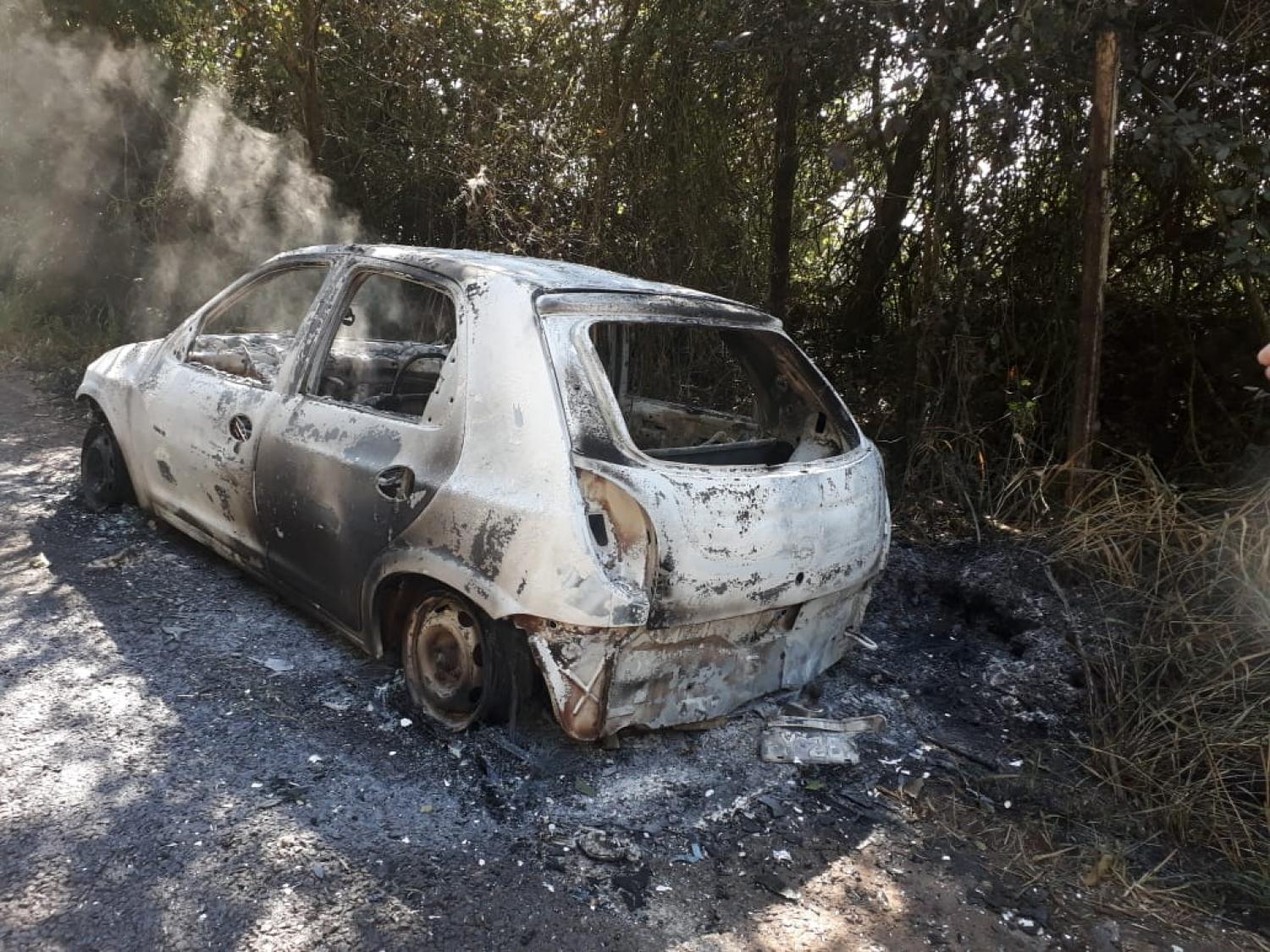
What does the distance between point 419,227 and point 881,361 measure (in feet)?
14.2

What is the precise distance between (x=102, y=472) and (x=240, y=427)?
1673 millimetres

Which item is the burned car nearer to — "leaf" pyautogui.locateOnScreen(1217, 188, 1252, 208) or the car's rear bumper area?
the car's rear bumper area

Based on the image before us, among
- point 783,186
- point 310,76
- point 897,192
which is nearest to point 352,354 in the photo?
point 783,186

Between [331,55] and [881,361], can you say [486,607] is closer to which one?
[881,361]

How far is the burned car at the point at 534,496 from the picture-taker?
2.80 m

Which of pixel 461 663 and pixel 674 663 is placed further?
pixel 461 663

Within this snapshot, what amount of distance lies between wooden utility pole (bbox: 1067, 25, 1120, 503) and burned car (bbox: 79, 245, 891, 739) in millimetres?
1633

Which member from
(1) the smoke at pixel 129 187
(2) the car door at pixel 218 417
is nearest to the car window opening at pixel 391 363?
(2) the car door at pixel 218 417

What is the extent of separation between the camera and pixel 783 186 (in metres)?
6.59

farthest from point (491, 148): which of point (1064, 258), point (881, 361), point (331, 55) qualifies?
point (1064, 258)

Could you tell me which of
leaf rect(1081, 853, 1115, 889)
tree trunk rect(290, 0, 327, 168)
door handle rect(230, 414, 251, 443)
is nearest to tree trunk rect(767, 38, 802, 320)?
door handle rect(230, 414, 251, 443)

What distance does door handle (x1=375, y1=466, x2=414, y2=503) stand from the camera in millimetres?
3105

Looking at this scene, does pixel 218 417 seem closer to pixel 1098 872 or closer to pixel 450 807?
pixel 450 807

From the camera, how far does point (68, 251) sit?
30.8ft
